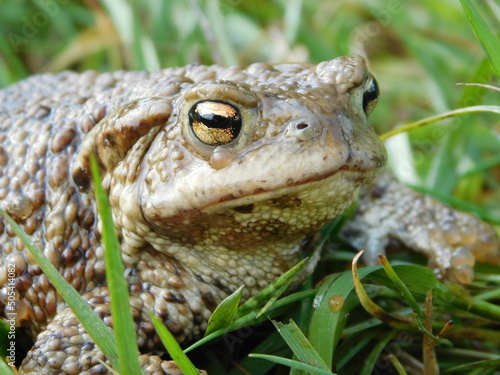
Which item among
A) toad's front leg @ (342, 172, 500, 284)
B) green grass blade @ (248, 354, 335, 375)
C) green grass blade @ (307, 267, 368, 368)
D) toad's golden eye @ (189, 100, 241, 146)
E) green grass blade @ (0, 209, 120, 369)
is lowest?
toad's front leg @ (342, 172, 500, 284)

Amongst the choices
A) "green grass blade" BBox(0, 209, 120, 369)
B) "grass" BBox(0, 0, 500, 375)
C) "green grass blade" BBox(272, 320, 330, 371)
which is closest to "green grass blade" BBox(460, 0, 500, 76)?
"grass" BBox(0, 0, 500, 375)

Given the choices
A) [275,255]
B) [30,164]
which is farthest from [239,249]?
[30,164]

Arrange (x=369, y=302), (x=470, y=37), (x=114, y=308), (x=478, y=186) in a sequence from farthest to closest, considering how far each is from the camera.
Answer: (x=470, y=37)
(x=478, y=186)
(x=369, y=302)
(x=114, y=308)

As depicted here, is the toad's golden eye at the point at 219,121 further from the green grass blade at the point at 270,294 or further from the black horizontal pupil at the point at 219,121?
→ the green grass blade at the point at 270,294

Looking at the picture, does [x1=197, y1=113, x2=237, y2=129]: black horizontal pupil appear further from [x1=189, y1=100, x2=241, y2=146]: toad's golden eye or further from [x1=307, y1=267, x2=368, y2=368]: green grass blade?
[x1=307, y1=267, x2=368, y2=368]: green grass blade

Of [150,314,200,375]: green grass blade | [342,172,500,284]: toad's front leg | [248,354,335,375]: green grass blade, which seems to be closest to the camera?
[150,314,200,375]: green grass blade

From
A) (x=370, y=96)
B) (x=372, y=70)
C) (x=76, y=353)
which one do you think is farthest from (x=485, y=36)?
(x=372, y=70)

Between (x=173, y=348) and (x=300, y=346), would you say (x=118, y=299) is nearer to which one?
(x=173, y=348)

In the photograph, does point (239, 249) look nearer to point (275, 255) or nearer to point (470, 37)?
point (275, 255)
